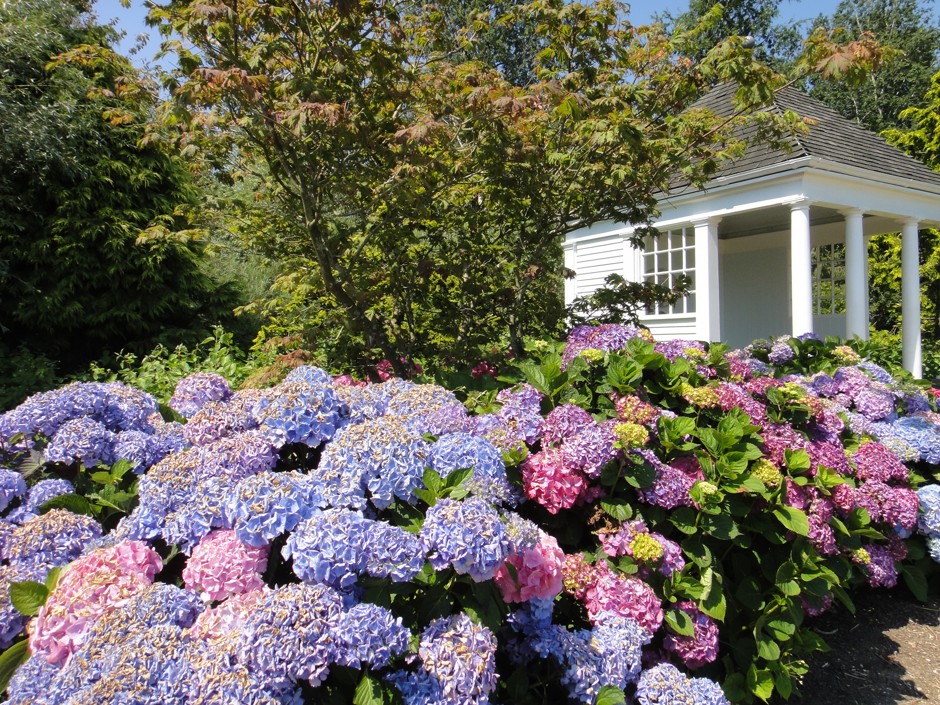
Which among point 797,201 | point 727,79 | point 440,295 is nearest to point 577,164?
point 727,79

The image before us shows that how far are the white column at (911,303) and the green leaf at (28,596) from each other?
10.2m

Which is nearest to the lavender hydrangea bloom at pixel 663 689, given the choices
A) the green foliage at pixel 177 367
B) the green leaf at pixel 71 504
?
the green leaf at pixel 71 504

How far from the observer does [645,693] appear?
1.68 meters

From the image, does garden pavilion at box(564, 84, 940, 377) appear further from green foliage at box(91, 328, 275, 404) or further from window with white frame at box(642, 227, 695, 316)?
green foliage at box(91, 328, 275, 404)

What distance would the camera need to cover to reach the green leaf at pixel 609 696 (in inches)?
59.7

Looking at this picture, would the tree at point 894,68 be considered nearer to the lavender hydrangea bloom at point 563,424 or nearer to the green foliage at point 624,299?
the green foliage at point 624,299

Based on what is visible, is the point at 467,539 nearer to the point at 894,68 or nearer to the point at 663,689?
A: the point at 663,689

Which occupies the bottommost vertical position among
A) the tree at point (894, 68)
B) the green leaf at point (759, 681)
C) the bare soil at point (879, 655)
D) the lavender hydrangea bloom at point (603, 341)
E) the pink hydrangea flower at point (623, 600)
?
the bare soil at point (879, 655)

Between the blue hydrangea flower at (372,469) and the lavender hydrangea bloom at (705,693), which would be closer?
the blue hydrangea flower at (372,469)

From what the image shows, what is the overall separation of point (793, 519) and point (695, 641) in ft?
1.87

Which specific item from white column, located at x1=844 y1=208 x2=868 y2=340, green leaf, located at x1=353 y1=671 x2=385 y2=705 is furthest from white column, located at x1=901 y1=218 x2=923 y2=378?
green leaf, located at x1=353 y1=671 x2=385 y2=705

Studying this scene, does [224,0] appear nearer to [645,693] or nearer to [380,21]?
[380,21]

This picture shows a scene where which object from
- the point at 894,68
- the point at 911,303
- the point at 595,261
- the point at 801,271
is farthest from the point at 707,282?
the point at 894,68

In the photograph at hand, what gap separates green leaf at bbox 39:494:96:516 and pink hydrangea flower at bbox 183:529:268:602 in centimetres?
55
